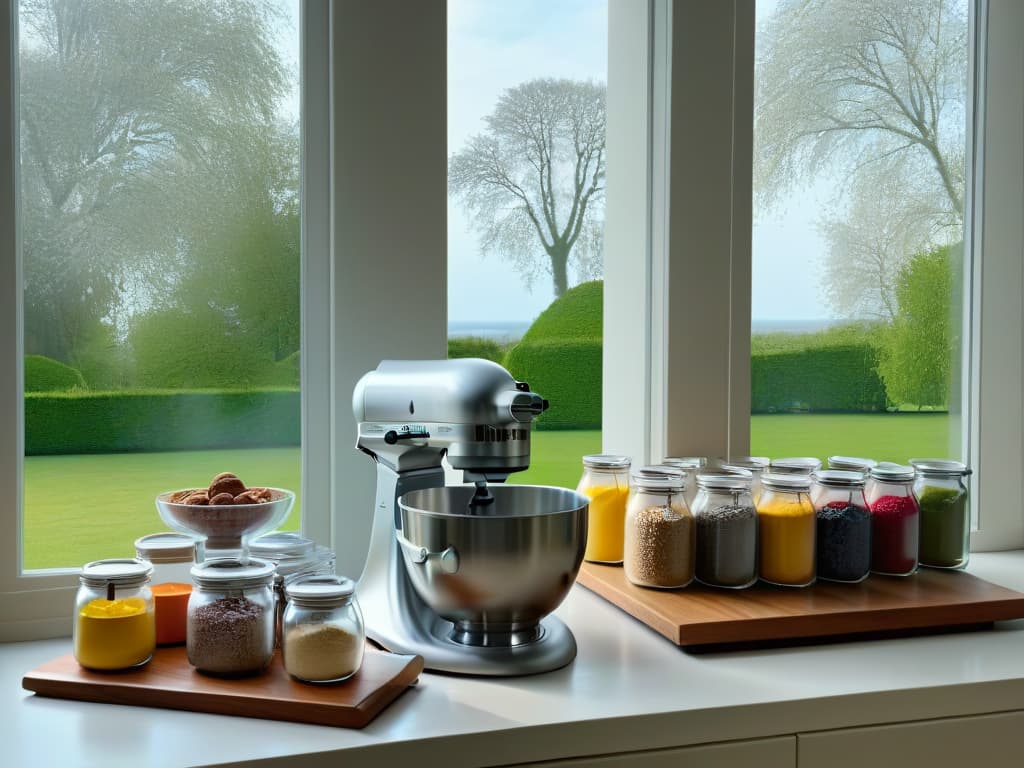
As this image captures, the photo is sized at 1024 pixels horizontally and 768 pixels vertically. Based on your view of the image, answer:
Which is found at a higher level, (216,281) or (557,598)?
(216,281)

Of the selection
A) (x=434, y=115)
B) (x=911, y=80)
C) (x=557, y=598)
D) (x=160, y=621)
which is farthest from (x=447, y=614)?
(x=911, y=80)

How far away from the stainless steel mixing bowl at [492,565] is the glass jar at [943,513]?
657mm

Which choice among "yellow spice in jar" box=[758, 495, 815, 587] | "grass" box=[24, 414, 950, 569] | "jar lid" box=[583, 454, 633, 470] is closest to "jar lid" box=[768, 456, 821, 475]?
→ "yellow spice in jar" box=[758, 495, 815, 587]

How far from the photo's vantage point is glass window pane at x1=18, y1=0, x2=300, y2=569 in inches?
52.0

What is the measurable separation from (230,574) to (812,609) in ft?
2.42

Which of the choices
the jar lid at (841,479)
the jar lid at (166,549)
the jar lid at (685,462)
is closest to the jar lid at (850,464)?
the jar lid at (841,479)

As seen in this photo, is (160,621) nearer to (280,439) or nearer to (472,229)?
(280,439)

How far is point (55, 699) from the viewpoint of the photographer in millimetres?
1019

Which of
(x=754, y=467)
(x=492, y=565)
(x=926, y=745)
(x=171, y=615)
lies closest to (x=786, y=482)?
(x=754, y=467)

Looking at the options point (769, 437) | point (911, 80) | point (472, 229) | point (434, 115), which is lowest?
point (769, 437)

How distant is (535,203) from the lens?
167 cm

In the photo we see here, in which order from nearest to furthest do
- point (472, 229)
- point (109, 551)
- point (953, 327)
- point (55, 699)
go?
point (55, 699)
point (109, 551)
point (472, 229)
point (953, 327)

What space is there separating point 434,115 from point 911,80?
98 centimetres

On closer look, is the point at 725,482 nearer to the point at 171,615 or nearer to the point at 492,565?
the point at 492,565
